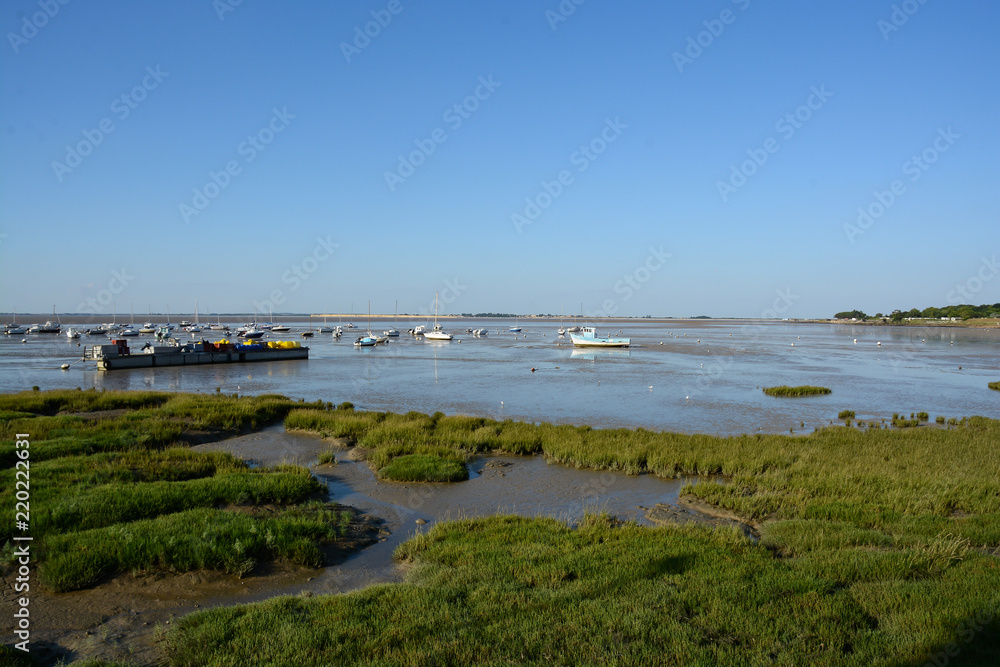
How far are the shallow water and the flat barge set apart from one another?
38.8m

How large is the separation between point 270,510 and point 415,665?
781 cm

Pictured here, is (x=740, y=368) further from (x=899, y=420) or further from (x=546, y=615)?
(x=546, y=615)

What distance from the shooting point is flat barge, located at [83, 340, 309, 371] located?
170 feet

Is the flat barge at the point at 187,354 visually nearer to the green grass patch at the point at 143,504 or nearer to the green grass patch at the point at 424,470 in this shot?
the green grass patch at the point at 143,504

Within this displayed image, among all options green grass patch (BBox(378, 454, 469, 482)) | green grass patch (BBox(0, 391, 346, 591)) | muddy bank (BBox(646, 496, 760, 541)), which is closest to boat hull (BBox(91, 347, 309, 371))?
green grass patch (BBox(0, 391, 346, 591))

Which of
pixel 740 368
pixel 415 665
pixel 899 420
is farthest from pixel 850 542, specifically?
pixel 740 368

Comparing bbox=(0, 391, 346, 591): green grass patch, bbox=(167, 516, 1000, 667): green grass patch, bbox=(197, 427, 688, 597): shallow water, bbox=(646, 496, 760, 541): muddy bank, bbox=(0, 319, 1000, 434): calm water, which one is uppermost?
bbox=(167, 516, 1000, 667): green grass patch

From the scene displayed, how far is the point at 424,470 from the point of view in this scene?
16.8 meters

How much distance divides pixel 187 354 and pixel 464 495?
1969 inches

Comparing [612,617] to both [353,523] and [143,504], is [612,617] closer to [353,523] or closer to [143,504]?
[353,523]

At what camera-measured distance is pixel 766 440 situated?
21312 mm

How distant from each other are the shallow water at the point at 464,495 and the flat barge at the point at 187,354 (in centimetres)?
3883

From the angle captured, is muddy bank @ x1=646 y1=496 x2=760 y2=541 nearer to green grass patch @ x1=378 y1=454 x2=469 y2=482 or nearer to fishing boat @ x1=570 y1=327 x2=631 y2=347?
green grass patch @ x1=378 y1=454 x2=469 y2=482

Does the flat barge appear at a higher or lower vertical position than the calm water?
higher
